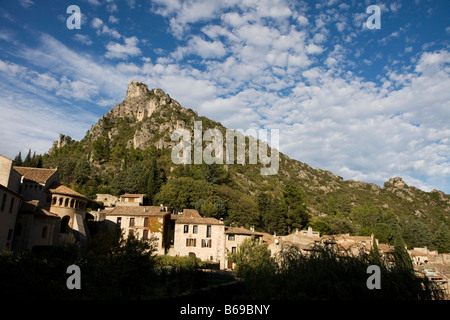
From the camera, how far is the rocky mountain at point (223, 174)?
291ft

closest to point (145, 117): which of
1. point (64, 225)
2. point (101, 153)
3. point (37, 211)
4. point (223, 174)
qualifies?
point (101, 153)

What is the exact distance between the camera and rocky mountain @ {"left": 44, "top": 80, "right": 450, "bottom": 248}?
8875cm

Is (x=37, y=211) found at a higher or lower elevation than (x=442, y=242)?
higher

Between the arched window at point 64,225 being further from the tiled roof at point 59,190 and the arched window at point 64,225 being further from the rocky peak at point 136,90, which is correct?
the rocky peak at point 136,90

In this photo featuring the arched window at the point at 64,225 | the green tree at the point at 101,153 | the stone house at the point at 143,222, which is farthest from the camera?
the green tree at the point at 101,153

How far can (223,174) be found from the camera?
97250mm

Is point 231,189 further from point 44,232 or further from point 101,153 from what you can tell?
point 101,153

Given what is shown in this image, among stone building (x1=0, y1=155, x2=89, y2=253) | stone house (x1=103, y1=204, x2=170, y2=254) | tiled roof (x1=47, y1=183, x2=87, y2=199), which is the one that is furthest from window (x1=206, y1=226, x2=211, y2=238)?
tiled roof (x1=47, y1=183, x2=87, y2=199)

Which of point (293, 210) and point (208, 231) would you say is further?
point (293, 210)

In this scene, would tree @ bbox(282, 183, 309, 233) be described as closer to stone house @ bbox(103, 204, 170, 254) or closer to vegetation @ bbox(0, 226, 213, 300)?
stone house @ bbox(103, 204, 170, 254)

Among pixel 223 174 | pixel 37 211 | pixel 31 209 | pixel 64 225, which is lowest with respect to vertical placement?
pixel 64 225

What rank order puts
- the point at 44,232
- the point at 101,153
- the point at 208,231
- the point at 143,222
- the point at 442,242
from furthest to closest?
the point at 101,153, the point at 442,242, the point at 143,222, the point at 208,231, the point at 44,232

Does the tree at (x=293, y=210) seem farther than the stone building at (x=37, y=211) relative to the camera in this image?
Yes

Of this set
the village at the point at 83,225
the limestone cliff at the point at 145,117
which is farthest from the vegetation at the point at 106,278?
the limestone cliff at the point at 145,117
